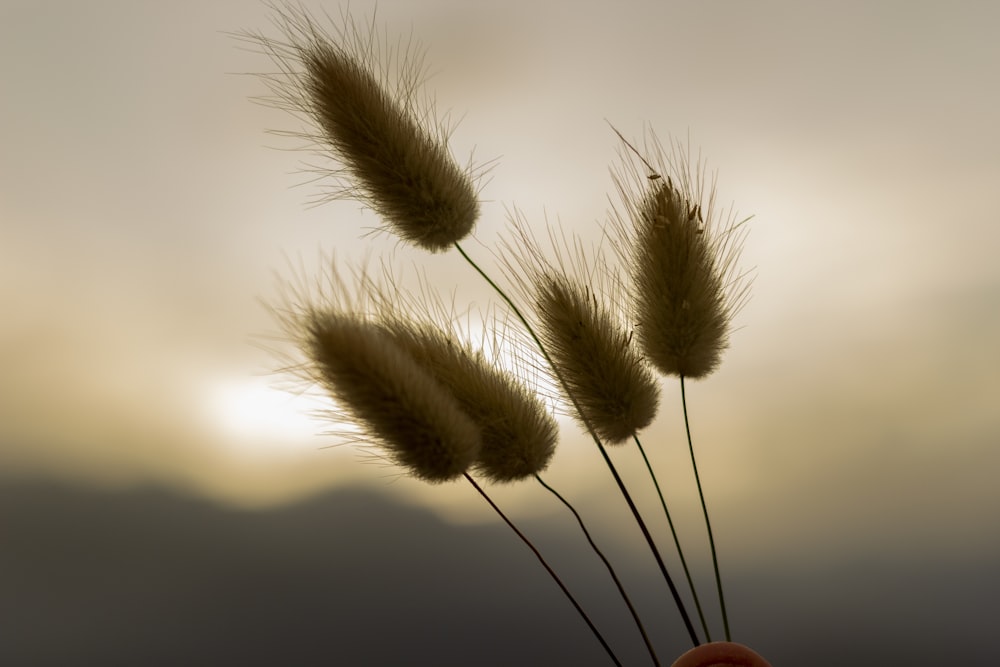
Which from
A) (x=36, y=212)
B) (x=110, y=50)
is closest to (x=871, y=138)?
(x=110, y=50)

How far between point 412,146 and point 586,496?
0.91 meters

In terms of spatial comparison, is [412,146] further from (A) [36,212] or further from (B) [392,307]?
(A) [36,212]

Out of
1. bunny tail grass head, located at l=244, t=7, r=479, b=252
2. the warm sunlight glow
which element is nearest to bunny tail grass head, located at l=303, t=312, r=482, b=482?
bunny tail grass head, located at l=244, t=7, r=479, b=252

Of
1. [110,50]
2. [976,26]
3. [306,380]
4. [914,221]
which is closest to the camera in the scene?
[306,380]

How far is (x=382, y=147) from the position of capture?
69 centimetres

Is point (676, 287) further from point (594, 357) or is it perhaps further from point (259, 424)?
point (259, 424)

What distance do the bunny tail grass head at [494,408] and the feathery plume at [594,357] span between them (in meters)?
0.04

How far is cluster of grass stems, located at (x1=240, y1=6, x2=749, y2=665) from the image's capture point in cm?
67

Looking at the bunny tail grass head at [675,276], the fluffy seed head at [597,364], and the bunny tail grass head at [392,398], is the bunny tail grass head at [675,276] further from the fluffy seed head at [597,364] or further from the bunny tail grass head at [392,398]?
the bunny tail grass head at [392,398]

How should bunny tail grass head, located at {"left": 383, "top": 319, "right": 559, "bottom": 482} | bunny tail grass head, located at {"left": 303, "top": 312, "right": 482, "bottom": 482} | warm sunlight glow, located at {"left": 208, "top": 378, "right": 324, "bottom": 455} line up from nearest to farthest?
bunny tail grass head, located at {"left": 303, "top": 312, "right": 482, "bottom": 482}, bunny tail grass head, located at {"left": 383, "top": 319, "right": 559, "bottom": 482}, warm sunlight glow, located at {"left": 208, "top": 378, "right": 324, "bottom": 455}

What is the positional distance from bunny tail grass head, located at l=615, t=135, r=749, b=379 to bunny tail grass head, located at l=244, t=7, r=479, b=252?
160mm

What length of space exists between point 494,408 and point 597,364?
11 cm

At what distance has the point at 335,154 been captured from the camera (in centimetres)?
73

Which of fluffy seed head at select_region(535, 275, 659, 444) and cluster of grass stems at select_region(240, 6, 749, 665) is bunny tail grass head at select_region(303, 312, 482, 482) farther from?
fluffy seed head at select_region(535, 275, 659, 444)
